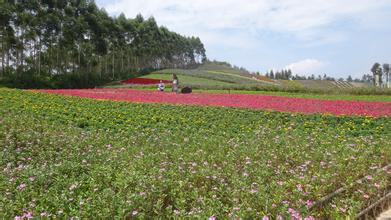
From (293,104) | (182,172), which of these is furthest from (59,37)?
(182,172)

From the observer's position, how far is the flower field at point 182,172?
4.14 meters

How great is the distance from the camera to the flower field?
4145 mm

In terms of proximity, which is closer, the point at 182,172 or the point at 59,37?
the point at 182,172

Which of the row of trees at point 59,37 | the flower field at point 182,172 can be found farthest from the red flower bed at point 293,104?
the row of trees at point 59,37

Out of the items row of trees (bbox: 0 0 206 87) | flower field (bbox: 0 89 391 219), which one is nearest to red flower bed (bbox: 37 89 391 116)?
flower field (bbox: 0 89 391 219)

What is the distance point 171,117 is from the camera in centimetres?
1304

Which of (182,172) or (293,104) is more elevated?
(293,104)

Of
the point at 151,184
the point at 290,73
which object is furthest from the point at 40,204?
the point at 290,73

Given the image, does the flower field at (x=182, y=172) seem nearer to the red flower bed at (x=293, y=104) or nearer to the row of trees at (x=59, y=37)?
the red flower bed at (x=293, y=104)

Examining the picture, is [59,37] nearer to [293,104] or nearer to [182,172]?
[293,104]

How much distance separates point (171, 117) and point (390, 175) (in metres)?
8.09

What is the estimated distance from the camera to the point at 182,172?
18.2 ft

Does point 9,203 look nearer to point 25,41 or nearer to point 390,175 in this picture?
point 390,175

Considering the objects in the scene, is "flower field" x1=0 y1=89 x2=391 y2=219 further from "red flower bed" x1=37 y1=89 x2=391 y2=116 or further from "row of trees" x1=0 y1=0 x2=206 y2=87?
"row of trees" x1=0 y1=0 x2=206 y2=87
